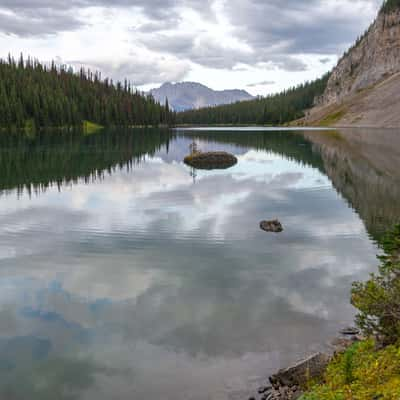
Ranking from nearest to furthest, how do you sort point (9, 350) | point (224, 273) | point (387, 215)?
point (9, 350) → point (224, 273) → point (387, 215)

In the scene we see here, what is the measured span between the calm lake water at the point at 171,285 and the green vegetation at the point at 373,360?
6.10ft

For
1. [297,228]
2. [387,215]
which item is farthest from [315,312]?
[387,215]

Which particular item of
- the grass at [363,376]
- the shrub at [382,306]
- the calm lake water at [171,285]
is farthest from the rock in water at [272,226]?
the grass at [363,376]

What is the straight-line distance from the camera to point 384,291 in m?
10.8

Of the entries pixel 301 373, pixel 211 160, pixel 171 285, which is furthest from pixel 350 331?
pixel 211 160

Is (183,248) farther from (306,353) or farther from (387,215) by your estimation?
(387,215)

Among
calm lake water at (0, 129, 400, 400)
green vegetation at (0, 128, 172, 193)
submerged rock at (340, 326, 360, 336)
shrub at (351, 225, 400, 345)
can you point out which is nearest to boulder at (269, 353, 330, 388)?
calm lake water at (0, 129, 400, 400)

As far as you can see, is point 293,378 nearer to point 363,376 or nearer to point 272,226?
point 363,376

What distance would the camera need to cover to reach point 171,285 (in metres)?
16.0

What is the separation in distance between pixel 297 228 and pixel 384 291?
1393cm

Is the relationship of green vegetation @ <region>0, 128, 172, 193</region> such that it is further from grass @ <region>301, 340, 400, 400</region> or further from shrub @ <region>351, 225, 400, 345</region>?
grass @ <region>301, 340, 400, 400</region>

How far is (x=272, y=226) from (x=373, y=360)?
48.5 ft

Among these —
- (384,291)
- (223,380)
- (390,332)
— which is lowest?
(223,380)

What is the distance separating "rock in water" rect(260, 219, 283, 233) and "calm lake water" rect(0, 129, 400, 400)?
53cm
